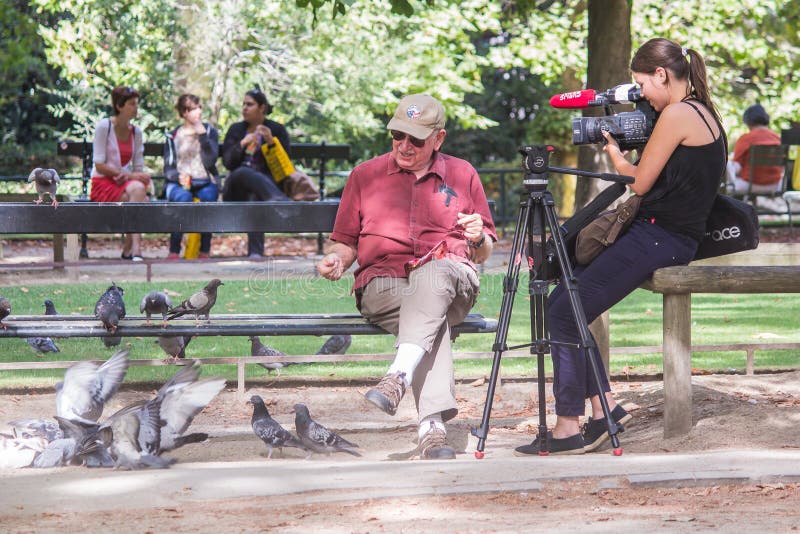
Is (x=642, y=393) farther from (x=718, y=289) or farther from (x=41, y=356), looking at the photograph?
(x=41, y=356)

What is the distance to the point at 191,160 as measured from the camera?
1205cm

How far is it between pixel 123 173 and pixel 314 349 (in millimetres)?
3669

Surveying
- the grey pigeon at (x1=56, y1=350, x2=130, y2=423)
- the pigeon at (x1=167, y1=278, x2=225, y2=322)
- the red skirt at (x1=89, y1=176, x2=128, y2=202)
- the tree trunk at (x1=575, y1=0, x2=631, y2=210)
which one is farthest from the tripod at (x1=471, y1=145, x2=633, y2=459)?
the red skirt at (x1=89, y1=176, x2=128, y2=202)

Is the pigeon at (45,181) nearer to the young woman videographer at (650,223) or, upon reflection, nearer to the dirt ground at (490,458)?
the dirt ground at (490,458)

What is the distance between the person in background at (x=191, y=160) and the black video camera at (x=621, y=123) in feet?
22.2

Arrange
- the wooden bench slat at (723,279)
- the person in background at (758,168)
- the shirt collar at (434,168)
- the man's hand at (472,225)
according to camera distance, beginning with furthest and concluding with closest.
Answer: the person in background at (758,168)
the shirt collar at (434,168)
the man's hand at (472,225)
the wooden bench slat at (723,279)

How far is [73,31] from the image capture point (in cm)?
1831

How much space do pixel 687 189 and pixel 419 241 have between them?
1.35 meters

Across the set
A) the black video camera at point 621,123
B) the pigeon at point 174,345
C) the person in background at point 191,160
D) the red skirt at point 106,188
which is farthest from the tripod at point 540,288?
the person in background at point 191,160

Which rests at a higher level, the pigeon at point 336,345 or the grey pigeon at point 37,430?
the pigeon at point 336,345

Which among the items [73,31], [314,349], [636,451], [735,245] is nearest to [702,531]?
[636,451]

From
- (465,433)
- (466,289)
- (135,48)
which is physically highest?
(135,48)

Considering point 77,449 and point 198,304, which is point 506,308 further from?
point 198,304

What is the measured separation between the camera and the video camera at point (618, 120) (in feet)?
18.6
